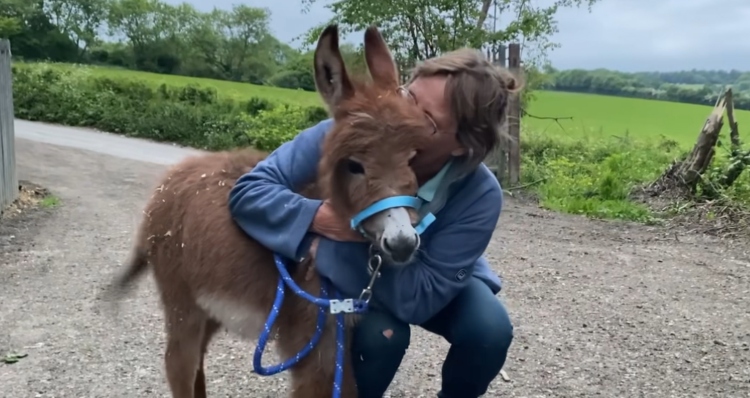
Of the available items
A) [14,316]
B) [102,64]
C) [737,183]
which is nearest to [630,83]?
[737,183]

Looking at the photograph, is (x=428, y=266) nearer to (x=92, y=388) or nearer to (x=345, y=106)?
(x=345, y=106)

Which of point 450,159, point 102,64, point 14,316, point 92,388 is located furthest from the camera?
point 102,64

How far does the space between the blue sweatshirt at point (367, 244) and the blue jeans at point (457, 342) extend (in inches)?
3.2

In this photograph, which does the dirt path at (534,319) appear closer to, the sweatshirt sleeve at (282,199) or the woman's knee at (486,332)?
the woman's knee at (486,332)

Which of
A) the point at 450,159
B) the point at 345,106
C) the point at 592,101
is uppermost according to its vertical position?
the point at 345,106

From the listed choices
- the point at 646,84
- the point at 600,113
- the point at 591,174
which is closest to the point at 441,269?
the point at 591,174

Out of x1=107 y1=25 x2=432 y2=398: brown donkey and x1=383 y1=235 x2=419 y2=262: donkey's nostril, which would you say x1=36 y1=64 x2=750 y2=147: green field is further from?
x1=383 y1=235 x2=419 y2=262: donkey's nostril

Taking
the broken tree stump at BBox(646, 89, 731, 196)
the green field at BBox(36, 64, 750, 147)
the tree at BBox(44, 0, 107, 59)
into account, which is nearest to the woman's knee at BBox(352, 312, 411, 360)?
the broken tree stump at BBox(646, 89, 731, 196)

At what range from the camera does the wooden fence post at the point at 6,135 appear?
7238 mm

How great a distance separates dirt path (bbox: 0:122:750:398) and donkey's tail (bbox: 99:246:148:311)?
70cm

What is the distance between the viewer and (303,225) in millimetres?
2309

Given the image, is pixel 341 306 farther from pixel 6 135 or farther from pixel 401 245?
pixel 6 135

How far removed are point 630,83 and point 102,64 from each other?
742 inches

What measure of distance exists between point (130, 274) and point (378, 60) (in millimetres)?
1404
